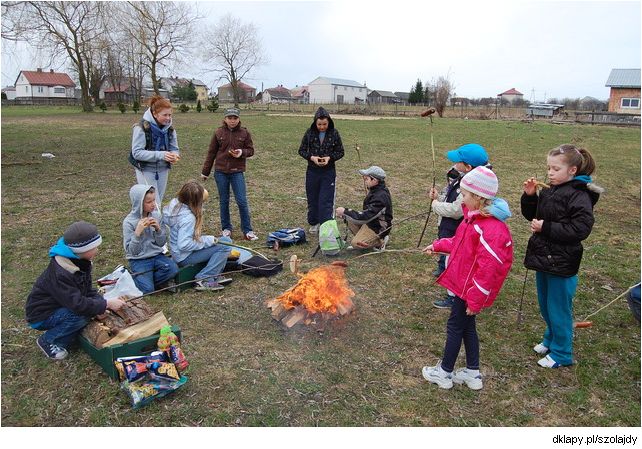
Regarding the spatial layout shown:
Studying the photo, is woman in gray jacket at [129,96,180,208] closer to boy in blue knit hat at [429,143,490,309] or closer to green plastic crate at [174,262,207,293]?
green plastic crate at [174,262,207,293]

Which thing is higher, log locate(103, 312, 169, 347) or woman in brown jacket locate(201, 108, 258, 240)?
woman in brown jacket locate(201, 108, 258, 240)

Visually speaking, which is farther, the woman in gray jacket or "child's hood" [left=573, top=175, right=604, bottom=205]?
the woman in gray jacket

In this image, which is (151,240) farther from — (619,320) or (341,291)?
(619,320)

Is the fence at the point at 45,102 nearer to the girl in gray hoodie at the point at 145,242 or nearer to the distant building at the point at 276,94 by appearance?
the distant building at the point at 276,94

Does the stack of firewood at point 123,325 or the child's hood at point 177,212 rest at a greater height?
the child's hood at point 177,212

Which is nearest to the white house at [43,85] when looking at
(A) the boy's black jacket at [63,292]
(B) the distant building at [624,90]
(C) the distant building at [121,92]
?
(C) the distant building at [121,92]

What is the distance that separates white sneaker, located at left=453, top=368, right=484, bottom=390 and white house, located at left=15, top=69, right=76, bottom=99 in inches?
3911

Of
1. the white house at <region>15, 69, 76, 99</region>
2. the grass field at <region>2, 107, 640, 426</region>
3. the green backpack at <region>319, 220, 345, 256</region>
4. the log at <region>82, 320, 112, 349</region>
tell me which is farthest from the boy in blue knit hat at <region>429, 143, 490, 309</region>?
the white house at <region>15, 69, 76, 99</region>

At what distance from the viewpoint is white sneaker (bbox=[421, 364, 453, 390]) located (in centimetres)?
366

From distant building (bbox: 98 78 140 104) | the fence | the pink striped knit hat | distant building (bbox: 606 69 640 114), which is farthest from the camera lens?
distant building (bbox: 98 78 140 104)

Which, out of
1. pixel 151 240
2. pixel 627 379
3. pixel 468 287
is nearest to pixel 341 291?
pixel 468 287

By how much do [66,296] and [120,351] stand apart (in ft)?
2.07

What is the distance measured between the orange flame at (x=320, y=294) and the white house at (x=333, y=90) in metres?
87.0

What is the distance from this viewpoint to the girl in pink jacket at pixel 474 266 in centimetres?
334
